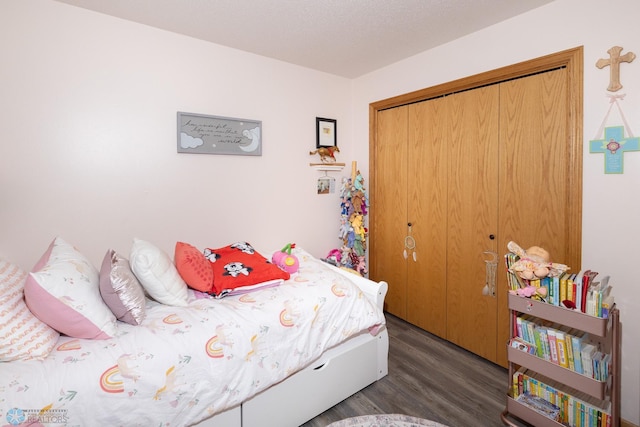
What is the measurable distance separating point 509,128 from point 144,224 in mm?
2675

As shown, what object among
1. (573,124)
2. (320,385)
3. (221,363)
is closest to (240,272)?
(221,363)

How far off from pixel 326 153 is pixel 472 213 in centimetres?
142

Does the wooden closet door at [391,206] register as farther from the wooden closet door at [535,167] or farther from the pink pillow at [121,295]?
the pink pillow at [121,295]

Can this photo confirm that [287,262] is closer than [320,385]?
No

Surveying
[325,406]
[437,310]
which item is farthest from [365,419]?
[437,310]

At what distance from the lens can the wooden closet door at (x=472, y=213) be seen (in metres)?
2.45

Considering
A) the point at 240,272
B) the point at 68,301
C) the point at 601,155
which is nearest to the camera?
the point at 68,301

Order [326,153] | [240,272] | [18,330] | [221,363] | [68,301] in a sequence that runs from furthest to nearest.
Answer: [326,153] < [240,272] < [221,363] < [68,301] < [18,330]

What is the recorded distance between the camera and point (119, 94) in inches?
87.1

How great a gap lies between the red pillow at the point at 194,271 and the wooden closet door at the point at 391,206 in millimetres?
1857

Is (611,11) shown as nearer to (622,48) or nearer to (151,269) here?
(622,48)

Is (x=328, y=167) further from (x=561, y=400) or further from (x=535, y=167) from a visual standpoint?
(x=561, y=400)

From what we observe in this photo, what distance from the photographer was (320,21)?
7.36 feet

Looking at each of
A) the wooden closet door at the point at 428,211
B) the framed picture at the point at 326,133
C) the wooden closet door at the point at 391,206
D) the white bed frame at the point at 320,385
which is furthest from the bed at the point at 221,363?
the framed picture at the point at 326,133
